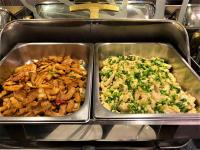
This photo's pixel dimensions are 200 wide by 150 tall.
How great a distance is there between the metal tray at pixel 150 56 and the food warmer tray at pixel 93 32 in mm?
71

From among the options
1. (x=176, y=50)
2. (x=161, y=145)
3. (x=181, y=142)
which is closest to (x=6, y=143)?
(x=161, y=145)

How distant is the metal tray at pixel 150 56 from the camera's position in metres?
1.15

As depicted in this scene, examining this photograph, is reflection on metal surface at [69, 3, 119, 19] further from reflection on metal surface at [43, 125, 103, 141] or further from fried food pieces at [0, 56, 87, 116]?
reflection on metal surface at [43, 125, 103, 141]

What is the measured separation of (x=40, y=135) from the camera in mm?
1174

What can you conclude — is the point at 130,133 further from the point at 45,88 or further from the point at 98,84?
the point at 45,88

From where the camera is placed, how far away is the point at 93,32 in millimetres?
1782

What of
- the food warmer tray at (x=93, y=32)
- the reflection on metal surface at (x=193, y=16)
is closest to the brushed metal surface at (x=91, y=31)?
the food warmer tray at (x=93, y=32)

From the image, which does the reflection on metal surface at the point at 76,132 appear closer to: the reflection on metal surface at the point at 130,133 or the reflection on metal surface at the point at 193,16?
the reflection on metal surface at the point at 130,133

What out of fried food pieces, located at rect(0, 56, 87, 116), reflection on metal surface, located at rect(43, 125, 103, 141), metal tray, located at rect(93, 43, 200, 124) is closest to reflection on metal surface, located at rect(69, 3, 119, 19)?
metal tray, located at rect(93, 43, 200, 124)

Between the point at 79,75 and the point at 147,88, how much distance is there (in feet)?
1.61

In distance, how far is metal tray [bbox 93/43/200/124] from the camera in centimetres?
115

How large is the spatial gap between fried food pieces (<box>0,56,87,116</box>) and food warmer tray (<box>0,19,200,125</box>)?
0.62 feet

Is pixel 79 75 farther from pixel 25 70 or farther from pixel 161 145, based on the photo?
pixel 161 145

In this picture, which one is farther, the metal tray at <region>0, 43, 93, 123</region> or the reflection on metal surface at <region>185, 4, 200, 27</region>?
the reflection on metal surface at <region>185, 4, 200, 27</region>
